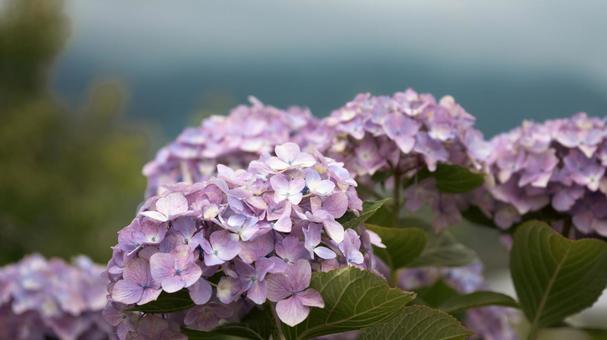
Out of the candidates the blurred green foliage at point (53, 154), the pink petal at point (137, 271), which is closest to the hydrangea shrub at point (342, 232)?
the pink petal at point (137, 271)

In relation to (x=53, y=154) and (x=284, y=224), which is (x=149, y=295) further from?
(x=53, y=154)

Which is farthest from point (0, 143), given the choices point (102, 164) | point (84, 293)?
point (84, 293)

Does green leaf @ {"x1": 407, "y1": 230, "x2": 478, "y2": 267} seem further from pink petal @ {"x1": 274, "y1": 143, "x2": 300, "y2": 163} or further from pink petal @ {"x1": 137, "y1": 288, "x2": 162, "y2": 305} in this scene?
pink petal @ {"x1": 137, "y1": 288, "x2": 162, "y2": 305}

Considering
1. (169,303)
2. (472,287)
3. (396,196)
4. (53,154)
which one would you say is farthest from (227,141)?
(53,154)

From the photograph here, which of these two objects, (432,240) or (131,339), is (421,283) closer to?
(432,240)

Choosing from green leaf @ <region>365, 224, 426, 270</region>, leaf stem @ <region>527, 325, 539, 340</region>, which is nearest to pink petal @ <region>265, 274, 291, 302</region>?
green leaf @ <region>365, 224, 426, 270</region>

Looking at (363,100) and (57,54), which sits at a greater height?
(57,54)
